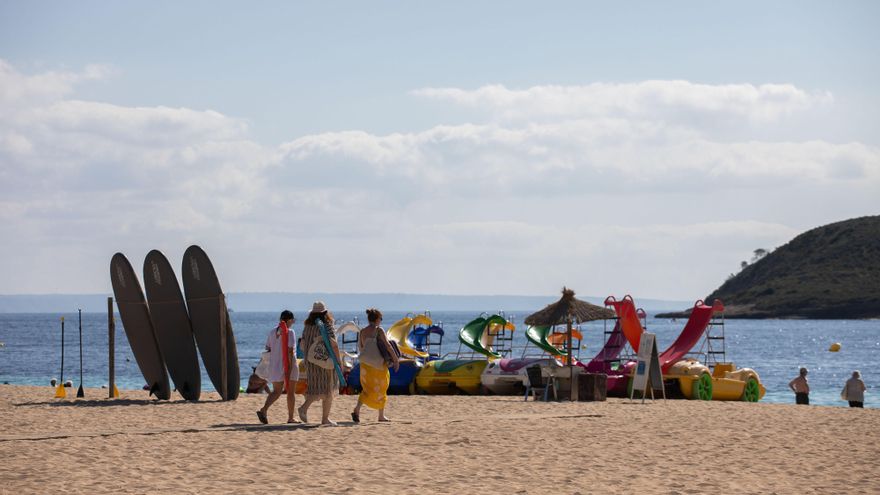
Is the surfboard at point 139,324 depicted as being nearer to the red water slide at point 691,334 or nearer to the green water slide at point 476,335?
the green water slide at point 476,335

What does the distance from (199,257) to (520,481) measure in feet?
32.6

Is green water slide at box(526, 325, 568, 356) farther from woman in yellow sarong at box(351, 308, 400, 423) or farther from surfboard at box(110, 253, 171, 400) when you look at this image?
woman in yellow sarong at box(351, 308, 400, 423)

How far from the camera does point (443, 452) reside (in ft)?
36.5

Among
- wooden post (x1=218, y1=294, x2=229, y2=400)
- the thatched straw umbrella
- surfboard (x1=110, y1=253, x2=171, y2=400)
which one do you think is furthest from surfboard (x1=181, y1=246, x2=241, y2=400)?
the thatched straw umbrella

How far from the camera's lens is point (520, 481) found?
957 centimetres

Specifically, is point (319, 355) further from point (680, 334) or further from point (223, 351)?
point (680, 334)

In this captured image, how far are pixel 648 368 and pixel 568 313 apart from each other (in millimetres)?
2983

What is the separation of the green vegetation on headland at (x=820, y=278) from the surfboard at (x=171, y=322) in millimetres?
123807

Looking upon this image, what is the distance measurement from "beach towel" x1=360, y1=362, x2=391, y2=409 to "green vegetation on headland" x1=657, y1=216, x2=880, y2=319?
418ft

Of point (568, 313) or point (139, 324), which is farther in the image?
point (568, 313)

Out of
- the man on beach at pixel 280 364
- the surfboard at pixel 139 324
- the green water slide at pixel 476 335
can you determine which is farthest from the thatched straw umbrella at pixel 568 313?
the man on beach at pixel 280 364

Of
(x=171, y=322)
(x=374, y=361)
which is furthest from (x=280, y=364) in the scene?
(x=171, y=322)

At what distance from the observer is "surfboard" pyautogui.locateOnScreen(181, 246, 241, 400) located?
1805 centimetres

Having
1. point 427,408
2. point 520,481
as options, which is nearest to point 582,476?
point 520,481
